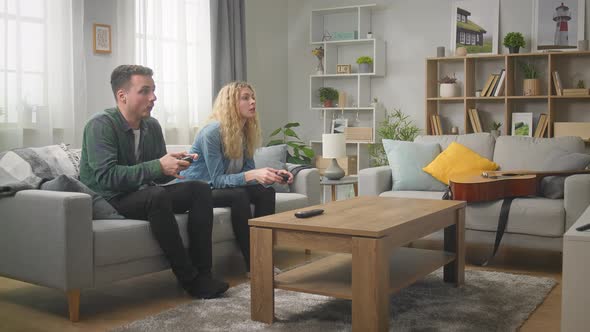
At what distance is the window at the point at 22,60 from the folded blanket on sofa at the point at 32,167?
0.72m

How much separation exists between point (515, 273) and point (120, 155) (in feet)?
7.44

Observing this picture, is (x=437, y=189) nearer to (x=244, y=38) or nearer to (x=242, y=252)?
(x=242, y=252)

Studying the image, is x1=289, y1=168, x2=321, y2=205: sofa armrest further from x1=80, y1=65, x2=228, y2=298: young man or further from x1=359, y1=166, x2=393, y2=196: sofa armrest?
x1=80, y1=65, x2=228, y2=298: young man

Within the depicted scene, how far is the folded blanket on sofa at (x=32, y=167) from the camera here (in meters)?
3.29

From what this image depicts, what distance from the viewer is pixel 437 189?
4.60 m

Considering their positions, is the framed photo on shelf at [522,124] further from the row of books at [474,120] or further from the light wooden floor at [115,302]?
the light wooden floor at [115,302]

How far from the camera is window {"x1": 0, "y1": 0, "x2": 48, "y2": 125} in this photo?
163 inches

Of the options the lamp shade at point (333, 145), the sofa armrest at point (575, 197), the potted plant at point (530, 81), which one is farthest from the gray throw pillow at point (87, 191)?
the potted plant at point (530, 81)

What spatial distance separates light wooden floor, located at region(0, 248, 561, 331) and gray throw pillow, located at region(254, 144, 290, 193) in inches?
23.0

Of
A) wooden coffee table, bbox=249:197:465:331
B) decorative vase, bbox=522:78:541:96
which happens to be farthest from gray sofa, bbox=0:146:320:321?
decorative vase, bbox=522:78:541:96

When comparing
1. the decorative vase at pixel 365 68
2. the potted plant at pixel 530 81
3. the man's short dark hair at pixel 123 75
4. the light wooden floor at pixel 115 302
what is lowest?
the light wooden floor at pixel 115 302

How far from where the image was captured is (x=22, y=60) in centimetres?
424

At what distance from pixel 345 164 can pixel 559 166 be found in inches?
100

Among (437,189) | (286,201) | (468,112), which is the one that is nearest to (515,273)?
(437,189)
